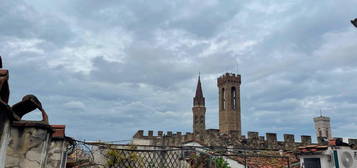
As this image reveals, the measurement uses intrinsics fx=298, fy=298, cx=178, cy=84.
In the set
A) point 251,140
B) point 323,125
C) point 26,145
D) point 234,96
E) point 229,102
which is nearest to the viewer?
point 26,145

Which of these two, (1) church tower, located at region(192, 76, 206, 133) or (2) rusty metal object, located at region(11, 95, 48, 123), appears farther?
(1) church tower, located at region(192, 76, 206, 133)

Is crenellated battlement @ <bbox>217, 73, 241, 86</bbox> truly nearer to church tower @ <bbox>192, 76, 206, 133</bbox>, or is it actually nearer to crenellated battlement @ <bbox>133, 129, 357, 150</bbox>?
church tower @ <bbox>192, 76, 206, 133</bbox>

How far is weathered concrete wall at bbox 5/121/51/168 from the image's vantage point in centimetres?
409

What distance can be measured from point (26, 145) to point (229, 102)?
49167mm

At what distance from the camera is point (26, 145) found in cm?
414

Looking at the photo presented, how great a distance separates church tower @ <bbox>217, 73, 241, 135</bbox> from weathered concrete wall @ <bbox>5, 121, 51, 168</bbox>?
48000mm

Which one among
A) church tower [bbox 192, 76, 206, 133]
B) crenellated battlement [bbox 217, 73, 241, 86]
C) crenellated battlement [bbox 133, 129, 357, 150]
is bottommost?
crenellated battlement [bbox 133, 129, 357, 150]

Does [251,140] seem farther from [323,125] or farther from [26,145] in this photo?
[323,125]

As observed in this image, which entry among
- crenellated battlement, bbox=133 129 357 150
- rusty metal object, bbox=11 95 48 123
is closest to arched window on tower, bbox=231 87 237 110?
crenellated battlement, bbox=133 129 357 150

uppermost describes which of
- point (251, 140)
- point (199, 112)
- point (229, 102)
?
point (229, 102)

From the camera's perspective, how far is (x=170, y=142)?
29.3m

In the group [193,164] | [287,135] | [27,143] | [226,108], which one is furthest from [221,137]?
[226,108]

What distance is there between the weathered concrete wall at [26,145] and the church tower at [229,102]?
48.0 metres

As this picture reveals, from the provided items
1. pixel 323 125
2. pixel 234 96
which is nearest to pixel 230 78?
pixel 234 96
